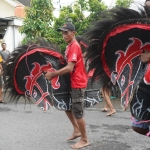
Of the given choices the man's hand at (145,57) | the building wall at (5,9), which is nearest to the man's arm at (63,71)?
the man's hand at (145,57)

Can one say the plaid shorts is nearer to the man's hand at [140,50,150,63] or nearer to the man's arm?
the man's arm

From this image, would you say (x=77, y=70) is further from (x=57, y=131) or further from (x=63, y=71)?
(x=57, y=131)

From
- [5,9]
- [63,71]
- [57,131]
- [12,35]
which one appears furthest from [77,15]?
[5,9]

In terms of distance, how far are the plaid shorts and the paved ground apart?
491 mm

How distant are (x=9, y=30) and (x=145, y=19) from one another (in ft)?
35.7

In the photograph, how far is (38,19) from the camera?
32.9 feet

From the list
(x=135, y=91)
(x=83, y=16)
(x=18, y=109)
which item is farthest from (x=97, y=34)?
(x=83, y=16)

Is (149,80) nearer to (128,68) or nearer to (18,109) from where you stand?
(128,68)

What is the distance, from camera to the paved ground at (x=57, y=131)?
4.23m

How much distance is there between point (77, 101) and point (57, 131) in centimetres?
120

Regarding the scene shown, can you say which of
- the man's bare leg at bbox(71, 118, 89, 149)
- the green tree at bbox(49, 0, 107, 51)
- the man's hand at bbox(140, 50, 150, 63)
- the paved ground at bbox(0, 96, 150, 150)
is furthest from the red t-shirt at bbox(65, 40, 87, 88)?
the green tree at bbox(49, 0, 107, 51)

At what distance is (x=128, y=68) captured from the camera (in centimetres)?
298

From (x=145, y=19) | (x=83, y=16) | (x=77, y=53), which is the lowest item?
(x=77, y=53)

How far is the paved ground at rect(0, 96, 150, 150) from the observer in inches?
167
